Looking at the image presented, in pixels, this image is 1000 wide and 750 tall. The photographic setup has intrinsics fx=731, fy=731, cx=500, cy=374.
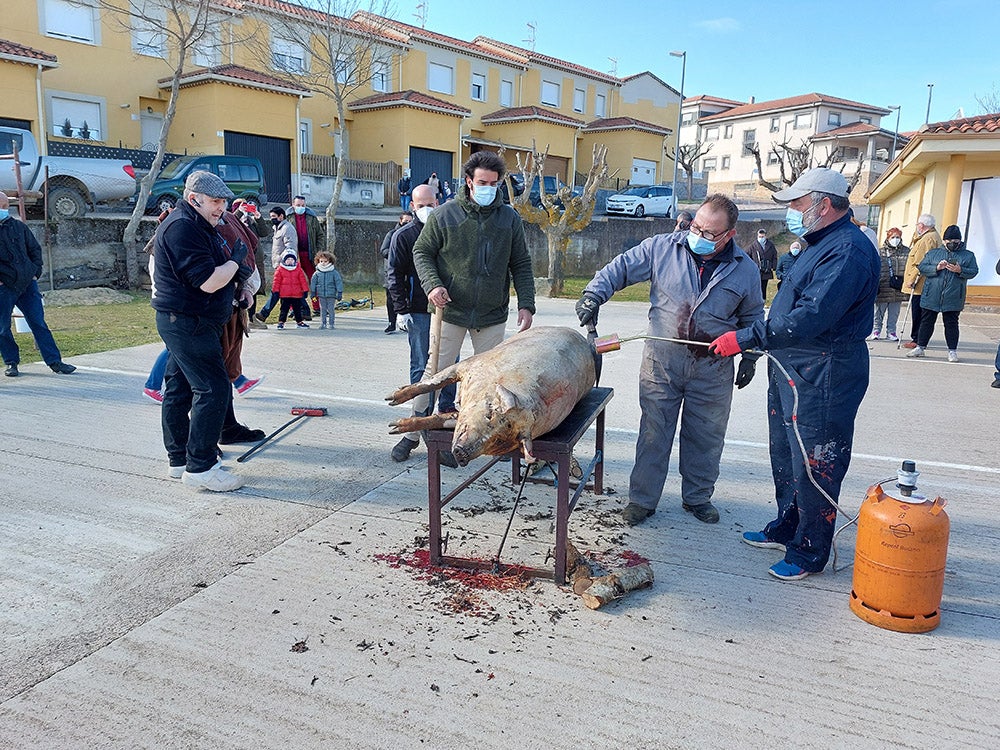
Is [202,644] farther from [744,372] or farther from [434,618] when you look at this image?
[744,372]

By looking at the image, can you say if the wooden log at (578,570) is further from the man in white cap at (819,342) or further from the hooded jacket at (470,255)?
the hooded jacket at (470,255)

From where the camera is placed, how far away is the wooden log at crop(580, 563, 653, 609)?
3.26 metres

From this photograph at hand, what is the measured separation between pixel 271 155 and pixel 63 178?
11384 mm

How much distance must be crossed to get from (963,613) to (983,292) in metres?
15.2

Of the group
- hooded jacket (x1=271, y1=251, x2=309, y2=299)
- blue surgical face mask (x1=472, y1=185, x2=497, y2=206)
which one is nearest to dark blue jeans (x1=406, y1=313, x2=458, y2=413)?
blue surgical face mask (x1=472, y1=185, x2=497, y2=206)

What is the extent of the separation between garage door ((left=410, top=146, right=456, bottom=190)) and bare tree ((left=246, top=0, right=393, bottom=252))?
11.1ft

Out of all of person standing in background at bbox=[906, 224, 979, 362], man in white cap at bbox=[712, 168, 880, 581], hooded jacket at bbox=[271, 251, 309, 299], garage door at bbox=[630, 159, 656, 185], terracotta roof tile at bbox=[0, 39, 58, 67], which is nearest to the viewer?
man in white cap at bbox=[712, 168, 880, 581]

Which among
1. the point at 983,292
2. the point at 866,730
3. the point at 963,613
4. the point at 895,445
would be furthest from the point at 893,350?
the point at 866,730

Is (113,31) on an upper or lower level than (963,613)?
upper

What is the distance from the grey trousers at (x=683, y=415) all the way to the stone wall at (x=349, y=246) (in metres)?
14.3

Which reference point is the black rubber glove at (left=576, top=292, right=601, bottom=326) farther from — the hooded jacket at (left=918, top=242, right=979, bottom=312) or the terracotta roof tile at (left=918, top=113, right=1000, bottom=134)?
the terracotta roof tile at (left=918, top=113, right=1000, bottom=134)

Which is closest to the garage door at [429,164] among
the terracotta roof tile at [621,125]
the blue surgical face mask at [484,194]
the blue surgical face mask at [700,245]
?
the terracotta roof tile at [621,125]

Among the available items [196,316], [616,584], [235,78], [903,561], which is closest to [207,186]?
[196,316]

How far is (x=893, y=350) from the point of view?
10.5 meters
